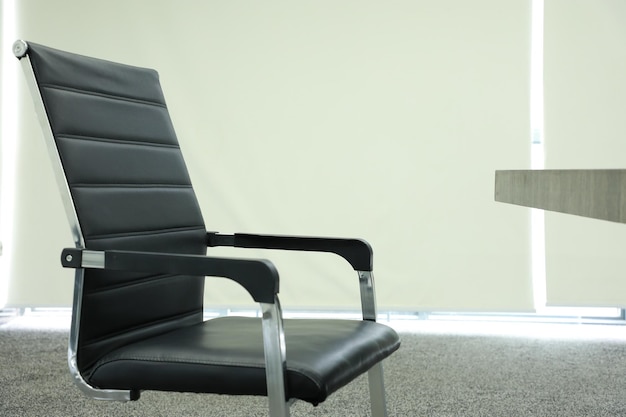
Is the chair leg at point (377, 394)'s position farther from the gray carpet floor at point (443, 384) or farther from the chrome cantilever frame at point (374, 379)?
the gray carpet floor at point (443, 384)

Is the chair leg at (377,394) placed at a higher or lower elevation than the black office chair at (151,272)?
lower

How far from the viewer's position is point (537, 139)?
3.73 metres

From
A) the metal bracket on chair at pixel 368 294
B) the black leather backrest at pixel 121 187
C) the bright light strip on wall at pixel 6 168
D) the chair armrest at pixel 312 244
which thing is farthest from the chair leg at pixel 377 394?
the bright light strip on wall at pixel 6 168

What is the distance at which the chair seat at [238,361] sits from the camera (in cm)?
129

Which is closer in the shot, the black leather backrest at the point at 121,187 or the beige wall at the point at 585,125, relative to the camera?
the black leather backrest at the point at 121,187

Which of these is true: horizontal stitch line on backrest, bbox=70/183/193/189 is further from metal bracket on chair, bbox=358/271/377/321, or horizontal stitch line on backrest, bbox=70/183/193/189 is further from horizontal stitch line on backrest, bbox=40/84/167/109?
metal bracket on chair, bbox=358/271/377/321

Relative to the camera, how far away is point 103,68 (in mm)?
1702

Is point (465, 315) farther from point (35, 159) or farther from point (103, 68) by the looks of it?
point (103, 68)

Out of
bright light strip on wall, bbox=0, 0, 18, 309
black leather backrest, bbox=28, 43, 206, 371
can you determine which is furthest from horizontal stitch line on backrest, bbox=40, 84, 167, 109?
bright light strip on wall, bbox=0, 0, 18, 309

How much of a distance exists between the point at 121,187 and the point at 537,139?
8.35 ft

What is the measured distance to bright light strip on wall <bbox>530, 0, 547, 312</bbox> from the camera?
3.69 m

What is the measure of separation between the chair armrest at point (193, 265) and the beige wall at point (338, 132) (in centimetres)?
244

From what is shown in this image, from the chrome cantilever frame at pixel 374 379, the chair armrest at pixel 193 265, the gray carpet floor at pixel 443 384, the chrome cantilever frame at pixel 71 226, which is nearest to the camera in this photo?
the chair armrest at pixel 193 265

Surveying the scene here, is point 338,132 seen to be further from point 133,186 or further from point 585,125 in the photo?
point 133,186
